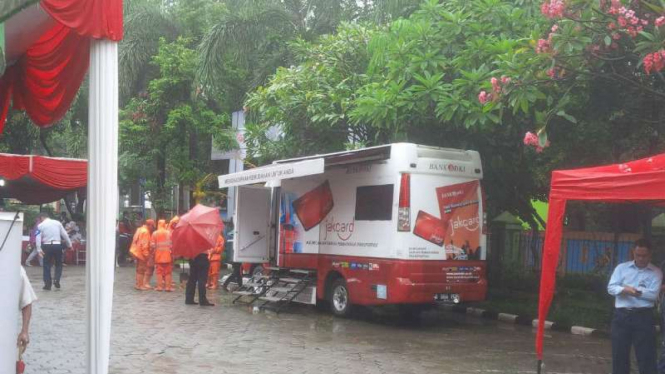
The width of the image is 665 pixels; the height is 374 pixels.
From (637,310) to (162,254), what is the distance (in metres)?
12.1

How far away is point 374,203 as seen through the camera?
13.2 metres

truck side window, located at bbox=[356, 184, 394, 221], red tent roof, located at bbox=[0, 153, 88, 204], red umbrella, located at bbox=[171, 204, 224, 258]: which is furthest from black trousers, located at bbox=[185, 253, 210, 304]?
Answer: truck side window, located at bbox=[356, 184, 394, 221]

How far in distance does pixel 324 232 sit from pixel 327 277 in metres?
0.87

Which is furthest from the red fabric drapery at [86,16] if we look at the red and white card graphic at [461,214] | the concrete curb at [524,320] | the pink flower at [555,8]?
the concrete curb at [524,320]

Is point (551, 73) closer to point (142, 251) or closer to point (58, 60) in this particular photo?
point (58, 60)

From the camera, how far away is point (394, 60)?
1312 cm

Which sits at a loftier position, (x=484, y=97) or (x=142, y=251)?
(x=484, y=97)

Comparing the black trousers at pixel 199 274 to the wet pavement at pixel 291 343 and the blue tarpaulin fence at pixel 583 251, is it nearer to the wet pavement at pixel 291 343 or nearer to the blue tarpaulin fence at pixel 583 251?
the wet pavement at pixel 291 343

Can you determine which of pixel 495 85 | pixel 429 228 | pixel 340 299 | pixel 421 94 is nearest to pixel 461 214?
pixel 429 228

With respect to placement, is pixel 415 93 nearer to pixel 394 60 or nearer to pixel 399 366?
pixel 394 60

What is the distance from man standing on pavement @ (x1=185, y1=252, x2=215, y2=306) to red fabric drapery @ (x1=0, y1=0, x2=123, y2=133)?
22.6 ft

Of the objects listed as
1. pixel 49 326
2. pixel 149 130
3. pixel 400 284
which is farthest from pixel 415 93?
A: pixel 149 130

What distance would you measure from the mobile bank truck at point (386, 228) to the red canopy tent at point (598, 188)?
13.2ft

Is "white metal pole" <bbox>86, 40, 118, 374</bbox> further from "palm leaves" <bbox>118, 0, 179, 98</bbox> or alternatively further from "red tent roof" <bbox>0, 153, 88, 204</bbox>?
"palm leaves" <bbox>118, 0, 179, 98</bbox>
